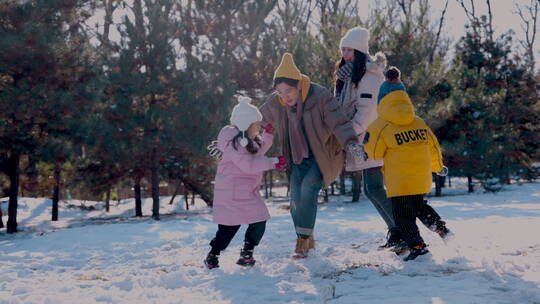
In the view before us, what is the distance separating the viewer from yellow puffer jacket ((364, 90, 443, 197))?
11.8 feet

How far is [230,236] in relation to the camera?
3951mm


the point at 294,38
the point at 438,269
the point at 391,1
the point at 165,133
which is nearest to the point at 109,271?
the point at 438,269

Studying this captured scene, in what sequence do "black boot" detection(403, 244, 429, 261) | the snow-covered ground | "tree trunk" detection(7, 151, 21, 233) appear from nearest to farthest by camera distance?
the snow-covered ground → "black boot" detection(403, 244, 429, 261) → "tree trunk" detection(7, 151, 21, 233)

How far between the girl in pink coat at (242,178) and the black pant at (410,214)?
0.91m

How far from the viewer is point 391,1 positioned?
25844 mm

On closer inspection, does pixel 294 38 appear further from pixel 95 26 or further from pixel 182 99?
pixel 95 26

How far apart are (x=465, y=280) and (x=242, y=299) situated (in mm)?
1317

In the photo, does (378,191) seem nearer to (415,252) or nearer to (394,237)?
(394,237)

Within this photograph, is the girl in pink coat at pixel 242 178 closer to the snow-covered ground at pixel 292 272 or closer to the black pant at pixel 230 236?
the black pant at pixel 230 236

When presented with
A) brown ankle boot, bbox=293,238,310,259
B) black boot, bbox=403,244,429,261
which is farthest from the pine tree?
black boot, bbox=403,244,429,261

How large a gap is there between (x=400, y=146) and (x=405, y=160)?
107 mm

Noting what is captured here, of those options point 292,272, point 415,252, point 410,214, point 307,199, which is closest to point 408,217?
point 410,214

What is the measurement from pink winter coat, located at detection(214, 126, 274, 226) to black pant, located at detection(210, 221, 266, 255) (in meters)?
0.11

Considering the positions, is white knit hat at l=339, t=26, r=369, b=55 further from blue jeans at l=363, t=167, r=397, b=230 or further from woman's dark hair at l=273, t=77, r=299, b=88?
blue jeans at l=363, t=167, r=397, b=230
